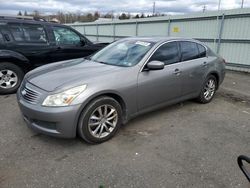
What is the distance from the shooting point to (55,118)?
3074 millimetres

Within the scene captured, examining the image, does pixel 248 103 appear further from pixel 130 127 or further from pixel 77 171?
pixel 77 171

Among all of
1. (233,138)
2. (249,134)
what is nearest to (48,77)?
(233,138)

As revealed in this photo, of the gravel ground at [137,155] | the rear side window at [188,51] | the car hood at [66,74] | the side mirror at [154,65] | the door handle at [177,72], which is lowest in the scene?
the gravel ground at [137,155]

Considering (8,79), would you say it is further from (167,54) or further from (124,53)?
(167,54)

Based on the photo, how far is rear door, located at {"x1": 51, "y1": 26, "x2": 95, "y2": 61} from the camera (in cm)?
662

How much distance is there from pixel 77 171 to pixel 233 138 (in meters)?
2.53

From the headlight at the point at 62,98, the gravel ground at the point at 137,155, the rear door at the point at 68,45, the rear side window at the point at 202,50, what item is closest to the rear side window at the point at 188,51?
the rear side window at the point at 202,50

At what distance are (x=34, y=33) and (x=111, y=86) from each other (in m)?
3.90

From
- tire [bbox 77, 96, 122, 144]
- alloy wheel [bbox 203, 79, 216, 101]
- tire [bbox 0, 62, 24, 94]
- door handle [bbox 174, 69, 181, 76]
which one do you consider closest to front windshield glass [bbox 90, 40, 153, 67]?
door handle [bbox 174, 69, 181, 76]

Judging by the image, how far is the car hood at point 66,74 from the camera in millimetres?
3340

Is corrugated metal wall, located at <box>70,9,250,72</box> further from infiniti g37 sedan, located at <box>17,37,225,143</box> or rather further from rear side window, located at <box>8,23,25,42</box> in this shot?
rear side window, located at <box>8,23,25,42</box>

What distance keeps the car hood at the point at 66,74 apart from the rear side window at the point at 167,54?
80 centimetres

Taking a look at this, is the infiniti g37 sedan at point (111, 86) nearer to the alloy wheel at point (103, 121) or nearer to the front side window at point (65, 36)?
the alloy wheel at point (103, 121)

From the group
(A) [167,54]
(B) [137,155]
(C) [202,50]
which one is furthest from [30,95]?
(C) [202,50]
